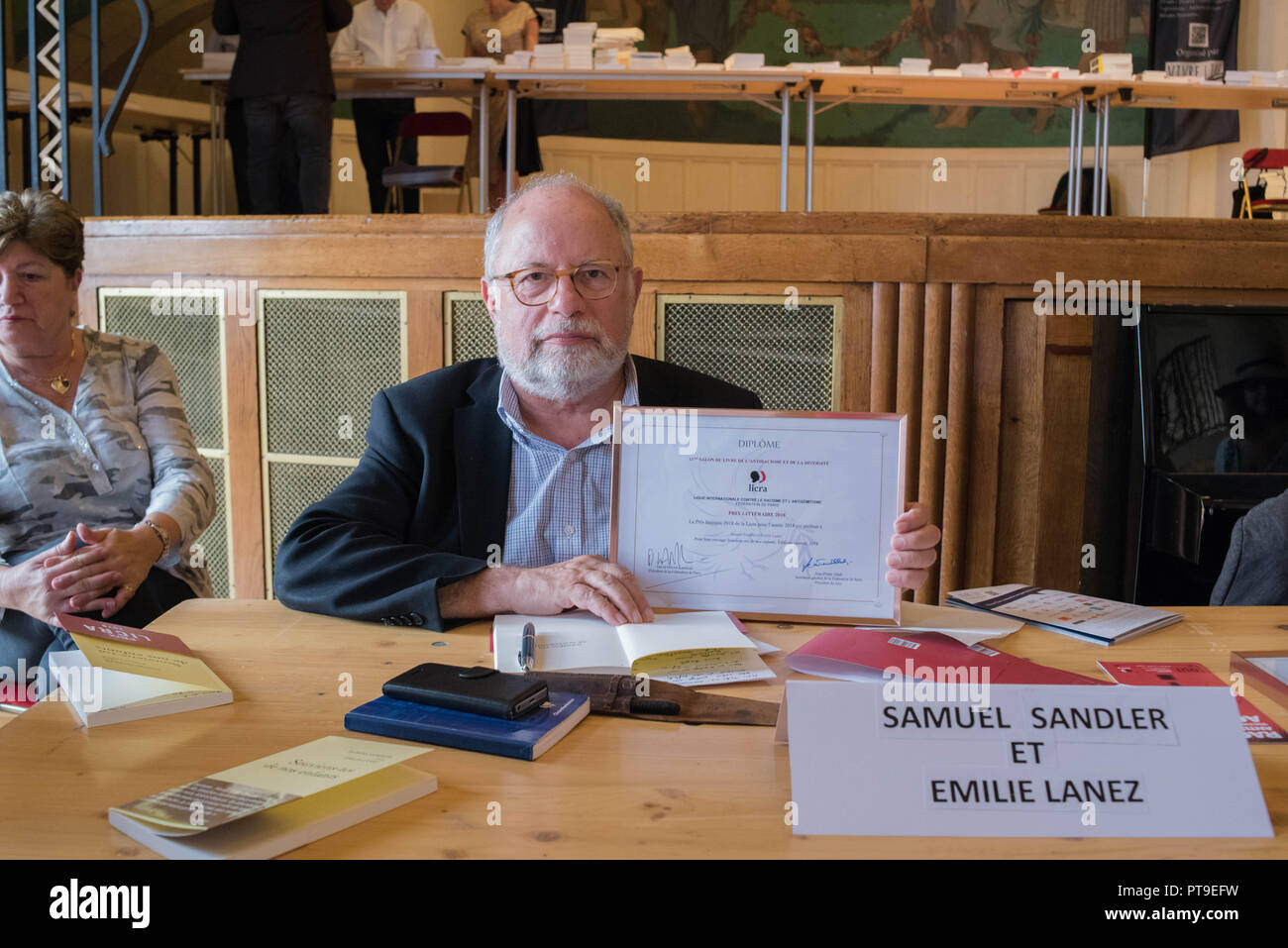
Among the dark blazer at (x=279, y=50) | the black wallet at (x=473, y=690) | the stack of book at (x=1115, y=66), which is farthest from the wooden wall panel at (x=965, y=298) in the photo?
the stack of book at (x=1115, y=66)

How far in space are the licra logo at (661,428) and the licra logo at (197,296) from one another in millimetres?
2360

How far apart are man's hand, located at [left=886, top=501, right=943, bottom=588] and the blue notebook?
516mm

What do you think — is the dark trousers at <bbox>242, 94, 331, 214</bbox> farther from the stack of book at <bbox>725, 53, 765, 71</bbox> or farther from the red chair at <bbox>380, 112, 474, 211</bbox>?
the stack of book at <bbox>725, 53, 765, 71</bbox>

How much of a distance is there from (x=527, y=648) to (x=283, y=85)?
429 centimetres

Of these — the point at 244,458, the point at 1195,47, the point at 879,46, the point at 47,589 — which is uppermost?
the point at 879,46

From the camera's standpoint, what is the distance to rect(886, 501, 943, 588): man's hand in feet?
4.72

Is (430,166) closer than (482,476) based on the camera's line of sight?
No

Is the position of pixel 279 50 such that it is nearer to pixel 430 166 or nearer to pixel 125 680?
pixel 430 166

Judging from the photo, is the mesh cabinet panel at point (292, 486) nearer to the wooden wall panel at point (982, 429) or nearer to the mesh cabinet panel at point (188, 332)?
the mesh cabinet panel at point (188, 332)

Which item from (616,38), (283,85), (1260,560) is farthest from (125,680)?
(616,38)

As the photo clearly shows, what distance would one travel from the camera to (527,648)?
129 cm

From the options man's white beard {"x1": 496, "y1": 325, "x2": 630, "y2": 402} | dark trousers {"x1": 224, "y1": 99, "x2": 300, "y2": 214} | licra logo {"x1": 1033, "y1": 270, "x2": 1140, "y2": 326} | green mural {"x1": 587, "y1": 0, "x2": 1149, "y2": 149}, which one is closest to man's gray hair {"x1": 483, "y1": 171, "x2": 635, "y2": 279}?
man's white beard {"x1": 496, "y1": 325, "x2": 630, "y2": 402}
